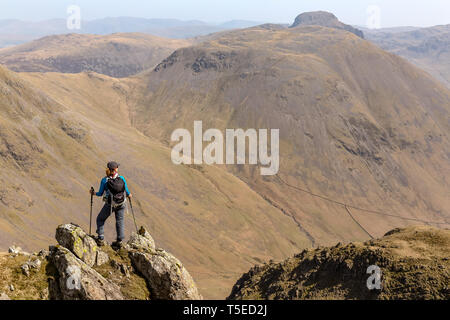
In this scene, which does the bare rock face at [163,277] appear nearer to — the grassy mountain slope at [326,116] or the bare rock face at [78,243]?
the bare rock face at [78,243]

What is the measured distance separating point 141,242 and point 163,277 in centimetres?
238

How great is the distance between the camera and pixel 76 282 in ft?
39.3

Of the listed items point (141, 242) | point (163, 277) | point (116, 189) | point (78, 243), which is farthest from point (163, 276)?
point (116, 189)

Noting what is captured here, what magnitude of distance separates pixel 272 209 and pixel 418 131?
60.7 m

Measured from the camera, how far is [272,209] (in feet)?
266

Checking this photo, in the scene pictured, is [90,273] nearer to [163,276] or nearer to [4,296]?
[4,296]

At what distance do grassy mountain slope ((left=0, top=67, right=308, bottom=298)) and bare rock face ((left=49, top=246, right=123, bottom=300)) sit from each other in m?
35.7

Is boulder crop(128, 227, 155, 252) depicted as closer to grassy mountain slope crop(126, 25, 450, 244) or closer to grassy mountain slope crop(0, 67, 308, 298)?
grassy mountain slope crop(0, 67, 308, 298)

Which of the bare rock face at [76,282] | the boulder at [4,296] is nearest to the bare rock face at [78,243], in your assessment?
the bare rock face at [76,282]

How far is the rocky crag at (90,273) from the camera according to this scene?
12023mm

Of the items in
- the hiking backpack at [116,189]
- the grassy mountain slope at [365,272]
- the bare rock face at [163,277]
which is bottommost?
the grassy mountain slope at [365,272]


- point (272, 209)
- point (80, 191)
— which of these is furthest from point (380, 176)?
point (80, 191)
